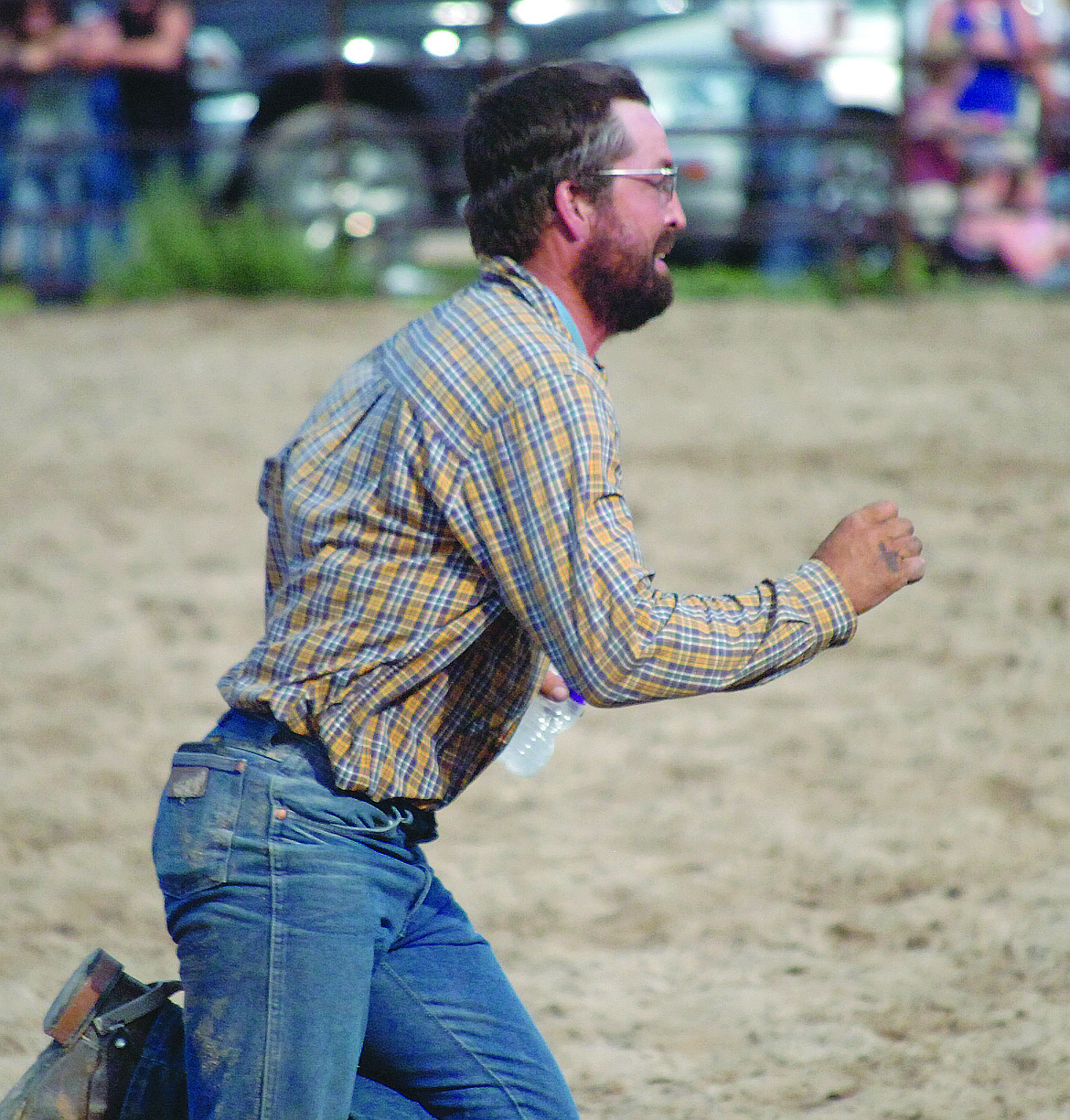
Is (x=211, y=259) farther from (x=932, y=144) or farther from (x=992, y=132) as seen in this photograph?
(x=992, y=132)

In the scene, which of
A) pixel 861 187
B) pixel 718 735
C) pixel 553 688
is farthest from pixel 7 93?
pixel 553 688

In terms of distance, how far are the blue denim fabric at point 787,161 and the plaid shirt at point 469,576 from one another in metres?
6.91

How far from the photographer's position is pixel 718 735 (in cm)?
457

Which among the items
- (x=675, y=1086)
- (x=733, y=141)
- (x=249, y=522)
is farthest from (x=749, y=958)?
(x=733, y=141)

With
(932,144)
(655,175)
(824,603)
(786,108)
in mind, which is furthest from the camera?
(932,144)

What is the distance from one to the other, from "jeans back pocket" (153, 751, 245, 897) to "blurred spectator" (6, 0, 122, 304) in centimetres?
745

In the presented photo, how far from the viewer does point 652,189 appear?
6.81 feet

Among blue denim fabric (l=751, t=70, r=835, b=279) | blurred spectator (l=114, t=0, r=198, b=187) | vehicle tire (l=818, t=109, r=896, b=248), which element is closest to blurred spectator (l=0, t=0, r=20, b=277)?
blurred spectator (l=114, t=0, r=198, b=187)

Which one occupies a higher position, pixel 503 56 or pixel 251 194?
pixel 503 56

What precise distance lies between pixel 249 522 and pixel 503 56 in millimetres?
3819

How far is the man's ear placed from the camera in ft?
6.66

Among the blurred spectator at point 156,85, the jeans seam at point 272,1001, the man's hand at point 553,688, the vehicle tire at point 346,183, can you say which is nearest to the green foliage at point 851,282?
the vehicle tire at point 346,183

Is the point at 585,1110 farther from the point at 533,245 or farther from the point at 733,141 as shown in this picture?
the point at 733,141

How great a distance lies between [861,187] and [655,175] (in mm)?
7170
